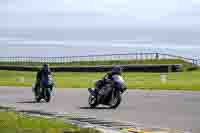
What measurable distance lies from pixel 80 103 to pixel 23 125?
11.3 metres

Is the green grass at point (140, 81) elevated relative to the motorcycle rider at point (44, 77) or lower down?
lower down

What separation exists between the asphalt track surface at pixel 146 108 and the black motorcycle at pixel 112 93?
0.85 ft

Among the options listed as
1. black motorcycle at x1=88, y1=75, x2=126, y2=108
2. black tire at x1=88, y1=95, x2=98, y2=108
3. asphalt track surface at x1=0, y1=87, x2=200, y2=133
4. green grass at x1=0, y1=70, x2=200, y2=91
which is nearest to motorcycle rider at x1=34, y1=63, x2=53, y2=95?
asphalt track surface at x1=0, y1=87, x2=200, y2=133

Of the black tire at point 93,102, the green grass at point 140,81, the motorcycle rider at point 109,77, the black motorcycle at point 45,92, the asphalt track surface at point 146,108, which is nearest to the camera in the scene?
the asphalt track surface at point 146,108

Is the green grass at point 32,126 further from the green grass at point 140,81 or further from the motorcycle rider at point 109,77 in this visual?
the green grass at point 140,81

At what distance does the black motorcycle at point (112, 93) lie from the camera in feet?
78.1

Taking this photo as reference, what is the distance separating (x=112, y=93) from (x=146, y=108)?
1.26 metres

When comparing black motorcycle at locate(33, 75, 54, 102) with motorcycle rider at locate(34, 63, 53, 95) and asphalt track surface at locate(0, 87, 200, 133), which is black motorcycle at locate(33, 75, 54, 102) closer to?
motorcycle rider at locate(34, 63, 53, 95)

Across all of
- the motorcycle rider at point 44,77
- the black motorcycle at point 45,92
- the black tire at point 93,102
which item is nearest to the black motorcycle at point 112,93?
the black tire at point 93,102

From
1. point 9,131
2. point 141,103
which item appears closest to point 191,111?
point 141,103

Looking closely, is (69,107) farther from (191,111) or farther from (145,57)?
(145,57)

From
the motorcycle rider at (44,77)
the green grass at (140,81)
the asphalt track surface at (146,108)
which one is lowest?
the green grass at (140,81)

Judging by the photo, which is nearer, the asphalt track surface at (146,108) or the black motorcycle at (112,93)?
the asphalt track surface at (146,108)

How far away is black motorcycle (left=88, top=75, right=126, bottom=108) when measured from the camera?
2381 cm
